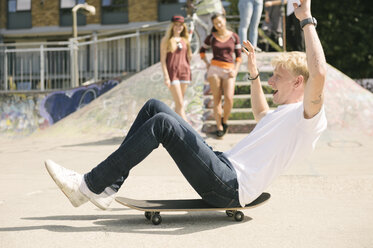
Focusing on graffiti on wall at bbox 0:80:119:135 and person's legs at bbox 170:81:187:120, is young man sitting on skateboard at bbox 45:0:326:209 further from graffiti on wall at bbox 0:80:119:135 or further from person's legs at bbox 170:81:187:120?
graffiti on wall at bbox 0:80:119:135

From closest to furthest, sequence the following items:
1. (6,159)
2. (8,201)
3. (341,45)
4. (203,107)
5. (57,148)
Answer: (8,201)
(6,159)
(57,148)
(203,107)
(341,45)

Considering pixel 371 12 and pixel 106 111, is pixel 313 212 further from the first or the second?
pixel 371 12

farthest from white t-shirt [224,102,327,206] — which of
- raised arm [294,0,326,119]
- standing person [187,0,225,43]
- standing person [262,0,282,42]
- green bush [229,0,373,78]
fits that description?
green bush [229,0,373,78]

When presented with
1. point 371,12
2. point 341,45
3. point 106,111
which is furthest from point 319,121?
point 371,12

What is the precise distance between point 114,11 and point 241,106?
18.7 meters

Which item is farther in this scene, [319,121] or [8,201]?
[8,201]

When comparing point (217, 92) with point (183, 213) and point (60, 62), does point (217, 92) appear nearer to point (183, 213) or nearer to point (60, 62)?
point (183, 213)

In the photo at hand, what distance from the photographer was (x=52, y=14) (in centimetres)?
2736

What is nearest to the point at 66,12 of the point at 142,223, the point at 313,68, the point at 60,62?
the point at 60,62

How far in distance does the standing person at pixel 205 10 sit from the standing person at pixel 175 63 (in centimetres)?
349

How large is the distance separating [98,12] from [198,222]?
2481 centimetres

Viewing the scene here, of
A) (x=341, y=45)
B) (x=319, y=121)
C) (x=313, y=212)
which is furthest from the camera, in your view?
(x=341, y=45)

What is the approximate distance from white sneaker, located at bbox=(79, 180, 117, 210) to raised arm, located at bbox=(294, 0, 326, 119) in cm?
131

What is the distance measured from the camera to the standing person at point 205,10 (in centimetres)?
1077
